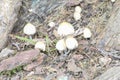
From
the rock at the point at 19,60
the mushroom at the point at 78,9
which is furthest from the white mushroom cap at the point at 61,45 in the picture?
the mushroom at the point at 78,9

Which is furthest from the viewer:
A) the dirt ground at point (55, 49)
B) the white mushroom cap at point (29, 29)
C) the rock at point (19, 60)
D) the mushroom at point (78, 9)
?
the mushroom at point (78, 9)

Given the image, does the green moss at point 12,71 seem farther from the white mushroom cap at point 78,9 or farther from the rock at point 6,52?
the white mushroom cap at point 78,9

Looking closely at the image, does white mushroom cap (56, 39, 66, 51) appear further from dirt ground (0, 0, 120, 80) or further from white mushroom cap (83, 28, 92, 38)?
white mushroom cap (83, 28, 92, 38)

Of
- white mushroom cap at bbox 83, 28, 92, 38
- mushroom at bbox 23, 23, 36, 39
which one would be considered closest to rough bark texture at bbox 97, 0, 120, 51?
white mushroom cap at bbox 83, 28, 92, 38

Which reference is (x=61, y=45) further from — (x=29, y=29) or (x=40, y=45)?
(x=29, y=29)

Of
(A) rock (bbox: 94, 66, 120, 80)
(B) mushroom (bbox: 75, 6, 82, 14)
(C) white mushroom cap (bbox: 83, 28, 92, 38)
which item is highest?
(B) mushroom (bbox: 75, 6, 82, 14)
